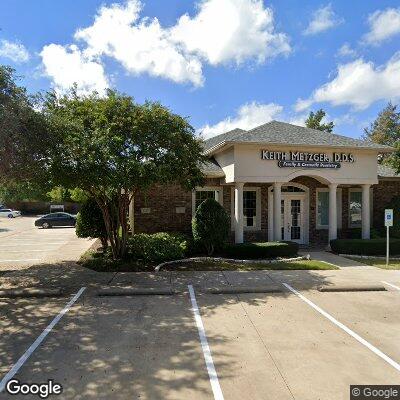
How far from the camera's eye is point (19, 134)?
9.68m

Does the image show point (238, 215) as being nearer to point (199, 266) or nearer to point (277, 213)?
point (277, 213)

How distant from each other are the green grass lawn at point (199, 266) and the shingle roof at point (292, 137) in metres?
5.69

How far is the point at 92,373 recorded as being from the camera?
5.38 meters

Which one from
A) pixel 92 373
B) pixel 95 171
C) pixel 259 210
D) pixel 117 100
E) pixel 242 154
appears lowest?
pixel 92 373

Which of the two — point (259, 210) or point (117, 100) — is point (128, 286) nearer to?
point (117, 100)

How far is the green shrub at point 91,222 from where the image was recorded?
614 inches

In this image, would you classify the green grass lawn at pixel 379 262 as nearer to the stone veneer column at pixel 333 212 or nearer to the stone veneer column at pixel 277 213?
the stone veneer column at pixel 333 212

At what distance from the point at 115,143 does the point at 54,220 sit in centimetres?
2409

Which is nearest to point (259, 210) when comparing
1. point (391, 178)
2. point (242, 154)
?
point (242, 154)

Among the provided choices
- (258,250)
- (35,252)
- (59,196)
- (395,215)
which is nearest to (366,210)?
(395,215)

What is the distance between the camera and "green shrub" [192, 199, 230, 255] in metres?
15.1

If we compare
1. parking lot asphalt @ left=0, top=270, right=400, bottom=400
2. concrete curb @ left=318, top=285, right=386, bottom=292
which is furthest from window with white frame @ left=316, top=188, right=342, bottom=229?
parking lot asphalt @ left=0, top=270, right=400, bottom=400

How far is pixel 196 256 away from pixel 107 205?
4.54 meters

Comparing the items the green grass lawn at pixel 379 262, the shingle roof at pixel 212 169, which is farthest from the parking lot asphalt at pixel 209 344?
the shingle roof at pixel 212 169
